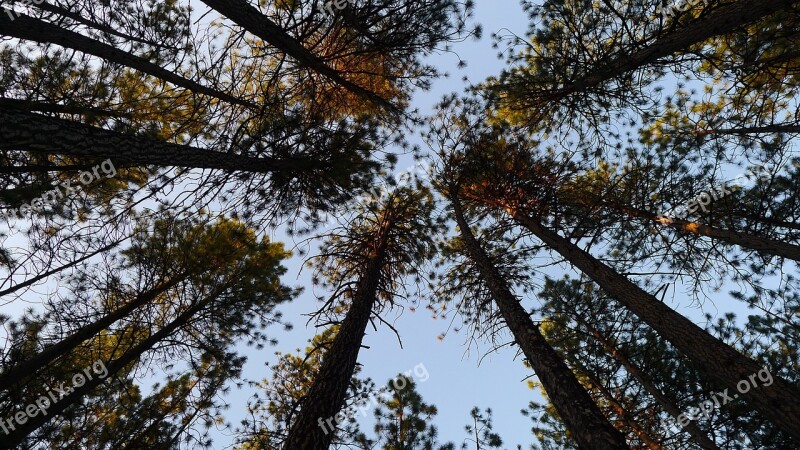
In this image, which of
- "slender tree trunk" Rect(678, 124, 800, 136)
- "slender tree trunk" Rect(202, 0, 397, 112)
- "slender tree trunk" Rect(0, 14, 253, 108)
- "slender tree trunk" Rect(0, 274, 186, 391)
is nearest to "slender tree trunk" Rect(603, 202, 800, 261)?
"slender tree trunk" Rect(678, 124, 800, 136)

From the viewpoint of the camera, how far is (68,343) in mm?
5223

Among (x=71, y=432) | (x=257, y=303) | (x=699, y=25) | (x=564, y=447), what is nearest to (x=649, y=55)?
(x=699, y=25)

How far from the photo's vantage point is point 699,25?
454cm

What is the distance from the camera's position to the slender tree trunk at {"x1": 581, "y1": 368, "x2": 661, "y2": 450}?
5.27m

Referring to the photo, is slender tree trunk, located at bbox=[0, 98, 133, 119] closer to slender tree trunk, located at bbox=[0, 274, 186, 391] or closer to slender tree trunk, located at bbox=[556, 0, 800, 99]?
slender tree trunk, located at bbox=[0, 274, 186, 391]

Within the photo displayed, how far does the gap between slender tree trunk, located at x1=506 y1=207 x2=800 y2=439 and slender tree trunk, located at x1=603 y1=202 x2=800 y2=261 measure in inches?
73.3

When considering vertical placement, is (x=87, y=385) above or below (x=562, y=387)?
above

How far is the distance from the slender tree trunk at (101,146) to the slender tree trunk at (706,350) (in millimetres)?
5203

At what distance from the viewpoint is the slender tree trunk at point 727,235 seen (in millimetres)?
5242

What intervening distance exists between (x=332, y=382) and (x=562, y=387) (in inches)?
110

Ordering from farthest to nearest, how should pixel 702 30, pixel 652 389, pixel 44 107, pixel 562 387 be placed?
pixel 652 389
pixel 44 107
pixel 702 30
pixel 562 387

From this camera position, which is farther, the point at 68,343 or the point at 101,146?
the point at 68,343

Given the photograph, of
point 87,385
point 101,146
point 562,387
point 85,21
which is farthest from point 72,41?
point 562,387

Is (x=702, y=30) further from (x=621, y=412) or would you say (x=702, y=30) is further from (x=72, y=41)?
(x=72, y=41)
